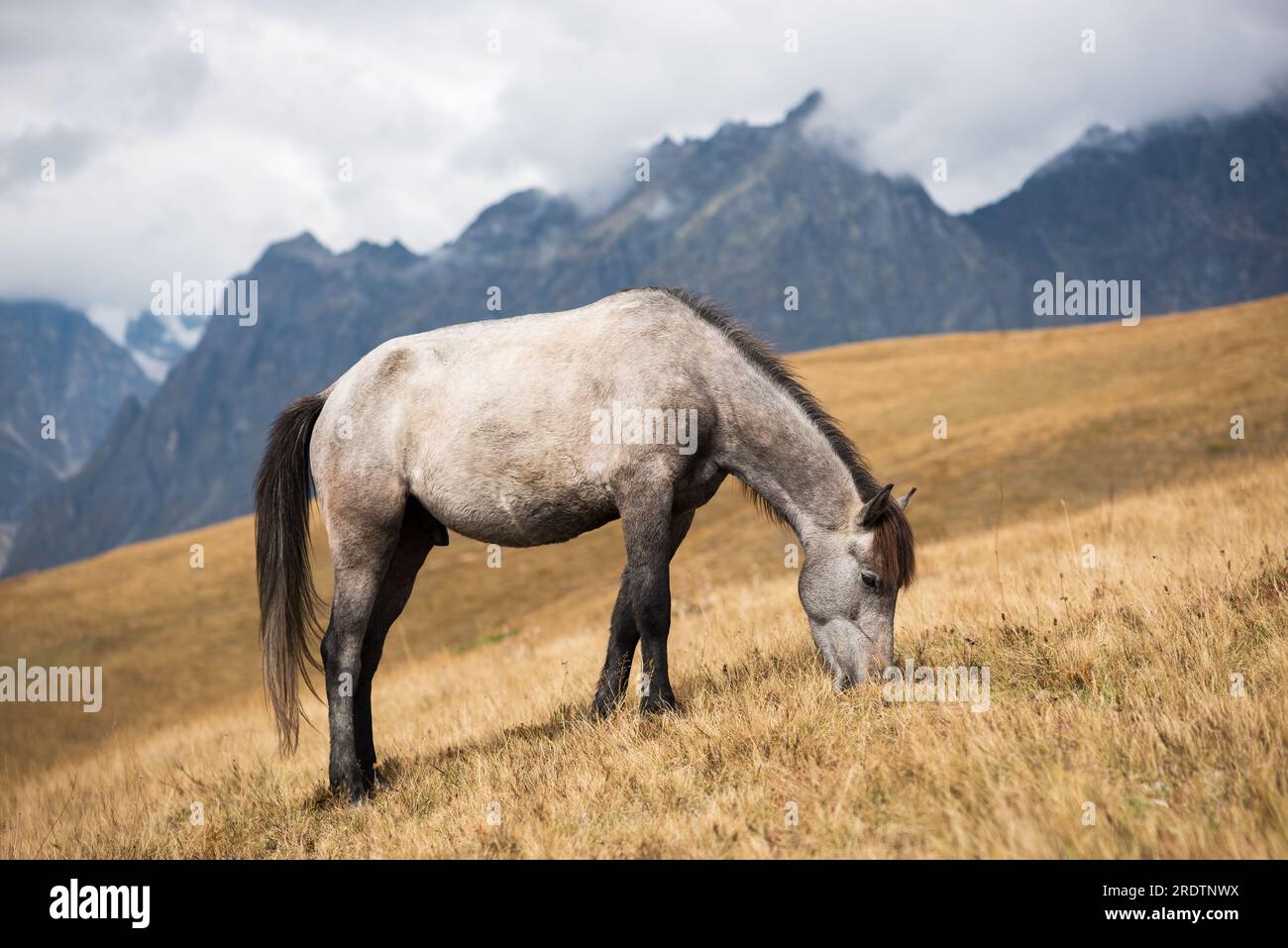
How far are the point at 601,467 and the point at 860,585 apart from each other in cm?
198

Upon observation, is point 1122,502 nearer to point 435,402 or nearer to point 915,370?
point 435,402

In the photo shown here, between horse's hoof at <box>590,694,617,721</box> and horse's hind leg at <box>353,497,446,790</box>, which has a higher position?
horse's hind leg at <box>353,497,446,790</box>

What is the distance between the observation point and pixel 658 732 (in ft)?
17.3

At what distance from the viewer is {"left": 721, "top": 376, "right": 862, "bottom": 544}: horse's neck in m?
5.95

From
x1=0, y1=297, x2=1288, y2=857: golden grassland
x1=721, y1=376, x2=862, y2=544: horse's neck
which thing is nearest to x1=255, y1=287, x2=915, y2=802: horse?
x1=721, y1=376, x2=862, y2=544: horse's neck

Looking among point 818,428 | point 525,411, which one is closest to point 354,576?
point 525,411

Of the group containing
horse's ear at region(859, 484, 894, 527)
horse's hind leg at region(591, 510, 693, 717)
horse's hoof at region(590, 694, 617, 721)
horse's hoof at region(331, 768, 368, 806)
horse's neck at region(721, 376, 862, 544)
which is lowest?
horse's hoof at region(331, 768, 368, 806)

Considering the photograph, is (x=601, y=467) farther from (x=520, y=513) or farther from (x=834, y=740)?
(x=834, y=740)

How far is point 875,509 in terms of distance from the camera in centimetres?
577

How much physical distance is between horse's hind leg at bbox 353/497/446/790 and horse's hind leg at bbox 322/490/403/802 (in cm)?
16

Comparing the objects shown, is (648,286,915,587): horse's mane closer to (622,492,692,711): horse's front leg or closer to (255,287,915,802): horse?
(255,287,915,802): horse

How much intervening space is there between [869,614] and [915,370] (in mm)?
41325

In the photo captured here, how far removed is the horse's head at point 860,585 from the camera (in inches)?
227

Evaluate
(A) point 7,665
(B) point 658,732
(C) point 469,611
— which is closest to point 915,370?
(C) point 469,611
